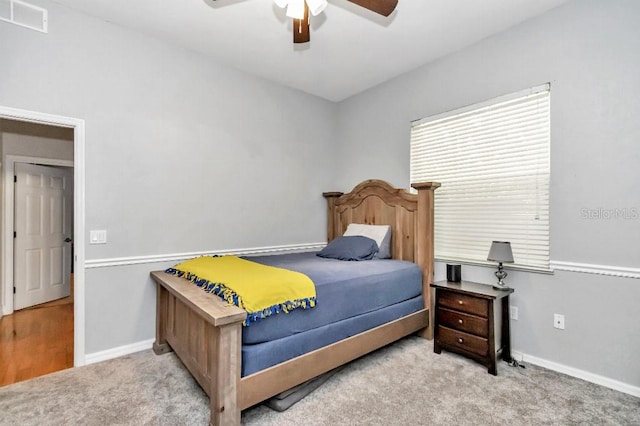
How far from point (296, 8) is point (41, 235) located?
185 inches

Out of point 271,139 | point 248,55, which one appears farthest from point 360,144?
point 248,55

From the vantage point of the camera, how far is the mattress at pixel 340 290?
6.25ft

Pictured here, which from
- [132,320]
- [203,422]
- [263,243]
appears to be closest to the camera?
[203,422]

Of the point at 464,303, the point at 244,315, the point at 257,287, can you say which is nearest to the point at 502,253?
the point at 464,303

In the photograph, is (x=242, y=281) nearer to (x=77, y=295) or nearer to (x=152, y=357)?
(x=152, y=357)

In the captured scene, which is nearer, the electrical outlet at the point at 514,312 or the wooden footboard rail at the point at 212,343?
the wooden footboard rail at the point at 212,343

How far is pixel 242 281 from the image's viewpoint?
1.95 meters

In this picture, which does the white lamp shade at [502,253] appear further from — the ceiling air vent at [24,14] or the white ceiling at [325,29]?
the ceiling air vent at [24,14]

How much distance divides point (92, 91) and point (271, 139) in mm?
1746

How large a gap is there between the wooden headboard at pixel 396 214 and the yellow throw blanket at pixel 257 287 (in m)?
1.50

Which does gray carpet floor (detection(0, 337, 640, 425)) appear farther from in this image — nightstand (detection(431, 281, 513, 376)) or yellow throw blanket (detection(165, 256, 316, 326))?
yellow throw blanket (detection(165, 256, 316, 326))

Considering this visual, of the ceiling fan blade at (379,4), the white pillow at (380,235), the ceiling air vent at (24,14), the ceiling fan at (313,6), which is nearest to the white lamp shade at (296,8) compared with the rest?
the ceiling fan at (313,6)

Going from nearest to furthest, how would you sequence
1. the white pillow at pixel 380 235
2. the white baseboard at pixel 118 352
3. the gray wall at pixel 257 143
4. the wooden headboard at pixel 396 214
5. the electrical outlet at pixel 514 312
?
the gray wall at pixel 257 143, the white baseboard at pixel 118 352, the electrical outlet at pixel 514 312, the wooden headboard at pixel 396 214, the white pillow at pixel 380 235

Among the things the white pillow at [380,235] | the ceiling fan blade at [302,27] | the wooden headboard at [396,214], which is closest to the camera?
the ceiling fan blade at [302,27]
